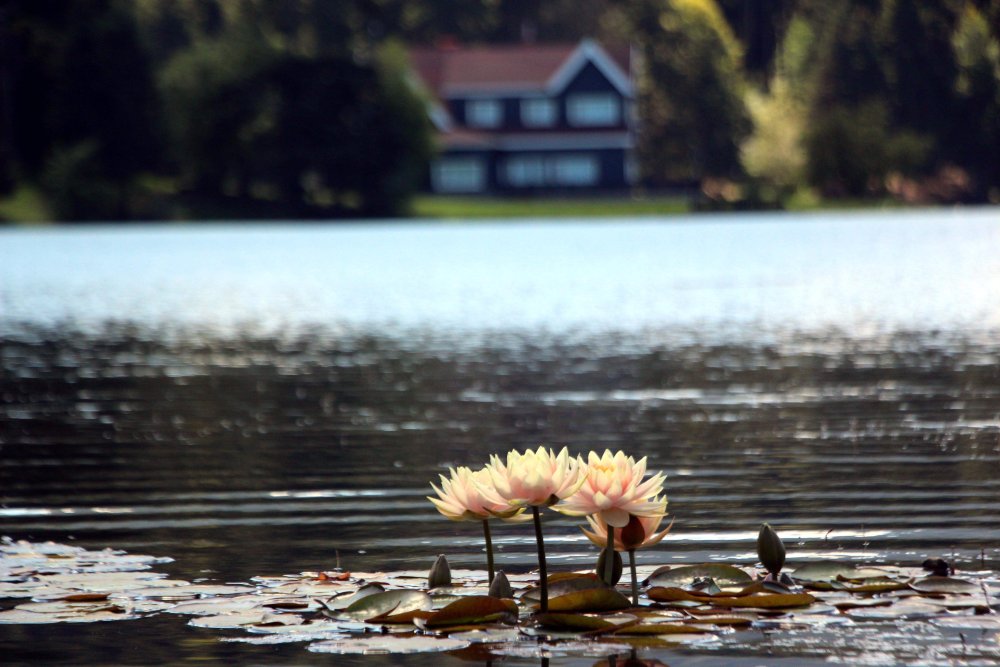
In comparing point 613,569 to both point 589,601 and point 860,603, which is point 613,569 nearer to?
point 589,601

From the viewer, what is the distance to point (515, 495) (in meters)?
7.38

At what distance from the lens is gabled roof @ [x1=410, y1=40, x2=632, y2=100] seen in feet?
335

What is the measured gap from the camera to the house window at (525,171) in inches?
4021

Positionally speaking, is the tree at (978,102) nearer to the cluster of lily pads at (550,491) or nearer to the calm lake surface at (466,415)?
the calm lake surface at (466,415)

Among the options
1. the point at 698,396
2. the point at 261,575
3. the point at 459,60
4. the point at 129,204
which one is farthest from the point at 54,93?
the point at 261,575

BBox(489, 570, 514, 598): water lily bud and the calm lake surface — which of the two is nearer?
BBox(489, 570, 514, 598): water lily bud

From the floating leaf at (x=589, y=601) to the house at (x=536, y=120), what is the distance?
94.0 m

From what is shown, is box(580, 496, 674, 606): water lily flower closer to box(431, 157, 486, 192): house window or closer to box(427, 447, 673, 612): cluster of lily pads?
box(427, 447, 673, 612): cluster of lily pads

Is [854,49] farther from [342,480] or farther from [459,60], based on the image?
[342,480]

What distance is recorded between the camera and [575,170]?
335 feet

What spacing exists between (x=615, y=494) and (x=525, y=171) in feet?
314

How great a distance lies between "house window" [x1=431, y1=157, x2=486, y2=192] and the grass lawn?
3.76 feet

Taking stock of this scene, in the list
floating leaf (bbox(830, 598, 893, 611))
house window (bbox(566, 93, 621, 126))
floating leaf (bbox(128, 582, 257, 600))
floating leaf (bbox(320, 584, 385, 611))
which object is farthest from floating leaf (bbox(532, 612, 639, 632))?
house window (bbox(566, 93, 621, 126))

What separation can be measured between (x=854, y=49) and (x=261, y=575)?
344ft
